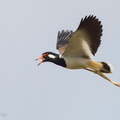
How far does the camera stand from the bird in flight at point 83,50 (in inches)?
508

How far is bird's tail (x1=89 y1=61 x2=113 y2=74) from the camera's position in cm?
1380

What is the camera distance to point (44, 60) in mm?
14227

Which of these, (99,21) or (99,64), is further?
(99,64)

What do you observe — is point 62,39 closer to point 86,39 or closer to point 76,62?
point 76,62

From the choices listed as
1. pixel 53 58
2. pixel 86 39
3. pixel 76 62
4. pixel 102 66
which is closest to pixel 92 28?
pixel 86 39

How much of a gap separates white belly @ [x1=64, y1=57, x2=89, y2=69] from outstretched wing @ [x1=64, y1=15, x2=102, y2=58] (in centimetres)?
14

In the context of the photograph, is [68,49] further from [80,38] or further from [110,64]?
[110,64]

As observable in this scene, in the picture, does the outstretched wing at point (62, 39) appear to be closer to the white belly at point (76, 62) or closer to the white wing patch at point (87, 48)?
the white belly at point (76, 62)

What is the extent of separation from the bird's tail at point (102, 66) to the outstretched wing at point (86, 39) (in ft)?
A: 0.87

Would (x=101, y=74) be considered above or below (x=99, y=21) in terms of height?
below

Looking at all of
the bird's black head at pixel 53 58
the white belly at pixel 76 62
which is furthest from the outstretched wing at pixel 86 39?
the bird's black head at pixel 53 58

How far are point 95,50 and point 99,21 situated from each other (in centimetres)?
106

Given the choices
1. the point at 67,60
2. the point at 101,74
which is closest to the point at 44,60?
the point at 67,60

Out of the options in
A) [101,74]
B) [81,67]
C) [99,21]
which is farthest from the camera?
[101,74]
